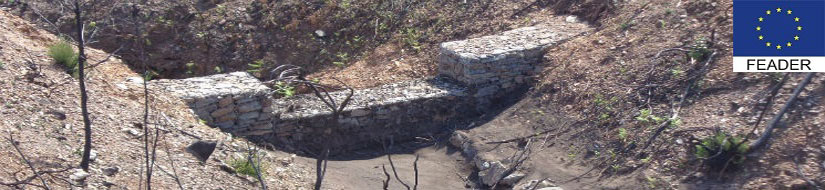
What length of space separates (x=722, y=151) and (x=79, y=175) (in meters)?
3.88

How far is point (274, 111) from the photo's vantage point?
721cm

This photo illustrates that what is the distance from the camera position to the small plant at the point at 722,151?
559 centimetres

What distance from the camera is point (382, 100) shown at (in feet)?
24.2

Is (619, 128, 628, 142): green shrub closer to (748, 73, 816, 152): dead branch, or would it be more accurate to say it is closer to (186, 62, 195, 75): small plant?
(748, 73, 816, 152): dead branch

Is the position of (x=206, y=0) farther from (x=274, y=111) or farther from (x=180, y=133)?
(x=180, y=133)

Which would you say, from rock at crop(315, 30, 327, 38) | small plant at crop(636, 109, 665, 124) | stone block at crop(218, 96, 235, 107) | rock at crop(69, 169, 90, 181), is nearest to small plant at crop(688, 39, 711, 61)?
small plant at crop(636, 109, 665, 124)

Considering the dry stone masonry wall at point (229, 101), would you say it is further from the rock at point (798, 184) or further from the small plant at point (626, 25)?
the rock at point (798, 184)

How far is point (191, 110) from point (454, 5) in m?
3.15

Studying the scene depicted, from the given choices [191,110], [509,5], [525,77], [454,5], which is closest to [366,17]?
[454,5]

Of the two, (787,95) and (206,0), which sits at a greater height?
(206,0)

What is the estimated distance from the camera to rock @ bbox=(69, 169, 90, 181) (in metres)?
5.14

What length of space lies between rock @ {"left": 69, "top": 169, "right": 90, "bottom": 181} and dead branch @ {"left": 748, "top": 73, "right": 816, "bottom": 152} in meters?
4.01

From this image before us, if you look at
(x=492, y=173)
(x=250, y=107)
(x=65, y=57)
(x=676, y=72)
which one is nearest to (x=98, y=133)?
(x=65, y=57)

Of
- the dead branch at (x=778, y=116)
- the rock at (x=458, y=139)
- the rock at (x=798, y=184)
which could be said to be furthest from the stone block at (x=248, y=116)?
the rock at (x=798, y=184)
